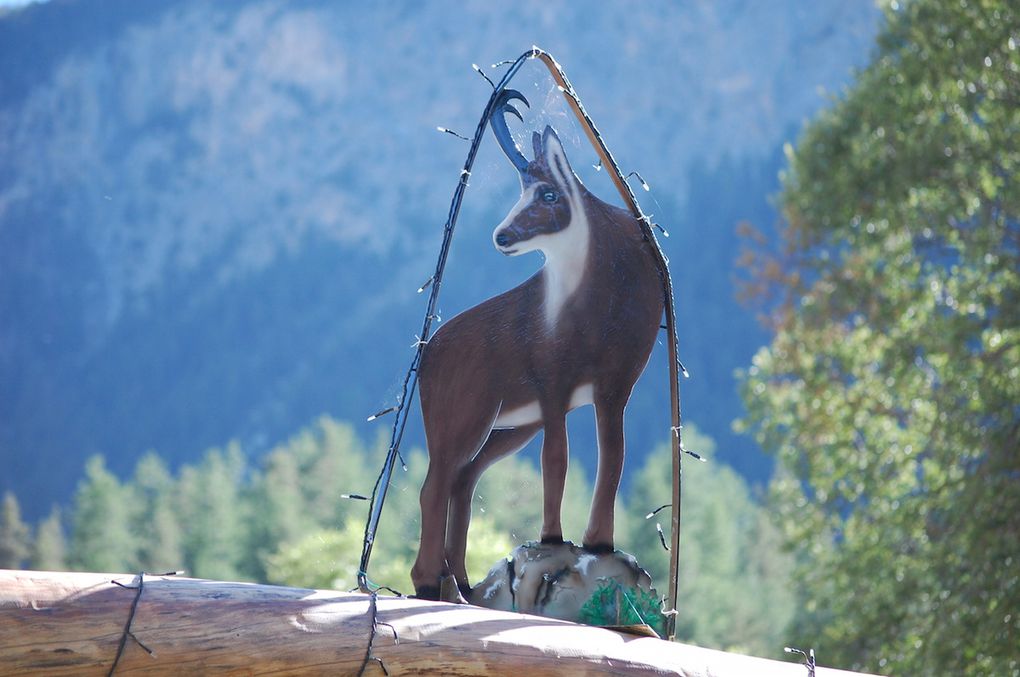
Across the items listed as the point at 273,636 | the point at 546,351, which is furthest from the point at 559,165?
the point at 273,636

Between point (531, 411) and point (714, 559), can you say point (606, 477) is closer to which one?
point (531, 411)

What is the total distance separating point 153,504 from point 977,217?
20258 mm

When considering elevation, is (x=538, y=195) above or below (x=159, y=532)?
below

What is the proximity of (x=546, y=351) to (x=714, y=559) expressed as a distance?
18528 millimetres

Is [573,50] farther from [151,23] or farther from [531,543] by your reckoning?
[531,543]

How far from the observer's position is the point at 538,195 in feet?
10.3

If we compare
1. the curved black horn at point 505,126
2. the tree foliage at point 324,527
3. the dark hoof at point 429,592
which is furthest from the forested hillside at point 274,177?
the dark hoof at point 429,592

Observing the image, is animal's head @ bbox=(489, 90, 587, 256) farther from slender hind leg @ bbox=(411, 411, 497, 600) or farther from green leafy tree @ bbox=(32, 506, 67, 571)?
green leafy tree @ bbox=(32, 506, 67, 571)

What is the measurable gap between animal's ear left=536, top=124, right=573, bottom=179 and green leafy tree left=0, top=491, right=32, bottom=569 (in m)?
20.9

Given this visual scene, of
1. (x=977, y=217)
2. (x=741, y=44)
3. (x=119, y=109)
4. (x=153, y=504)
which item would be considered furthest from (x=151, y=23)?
(x=977, y=217)

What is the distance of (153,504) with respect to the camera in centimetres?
2428

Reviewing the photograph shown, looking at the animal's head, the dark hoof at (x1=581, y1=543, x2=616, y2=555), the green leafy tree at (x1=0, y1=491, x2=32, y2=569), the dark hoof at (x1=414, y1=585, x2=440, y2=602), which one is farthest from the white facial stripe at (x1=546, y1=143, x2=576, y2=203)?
the green leafy tree at (x1=0, y1=491, x2=32, y2=569)

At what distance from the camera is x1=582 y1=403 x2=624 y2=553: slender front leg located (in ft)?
10.4

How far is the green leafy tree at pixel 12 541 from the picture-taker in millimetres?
21656
